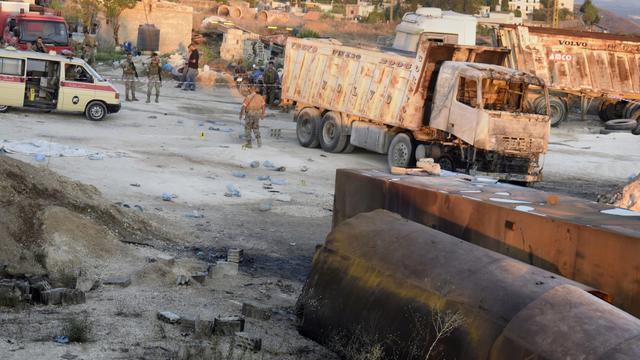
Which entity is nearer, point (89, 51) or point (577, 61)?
point (577, 61)

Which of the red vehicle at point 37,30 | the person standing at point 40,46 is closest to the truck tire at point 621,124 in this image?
the red vehicle at point 37,30

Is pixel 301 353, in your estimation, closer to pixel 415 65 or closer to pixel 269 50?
pixel 415 65

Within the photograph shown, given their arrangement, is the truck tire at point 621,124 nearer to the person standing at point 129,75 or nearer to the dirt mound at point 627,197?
the dirt mound at point 627,197

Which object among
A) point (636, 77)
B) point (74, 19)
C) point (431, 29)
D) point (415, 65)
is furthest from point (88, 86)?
point (74, 19)

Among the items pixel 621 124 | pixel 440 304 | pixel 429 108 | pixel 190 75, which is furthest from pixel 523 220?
pixel 190 75

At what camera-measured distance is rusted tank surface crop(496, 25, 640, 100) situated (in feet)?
106

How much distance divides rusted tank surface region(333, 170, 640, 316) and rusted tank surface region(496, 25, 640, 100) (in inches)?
830

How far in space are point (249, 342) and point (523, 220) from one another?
9.81 ft

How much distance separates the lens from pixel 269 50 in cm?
3934

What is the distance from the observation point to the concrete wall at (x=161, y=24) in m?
43.1

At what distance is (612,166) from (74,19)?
1202 inches

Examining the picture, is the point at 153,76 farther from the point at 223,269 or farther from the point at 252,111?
the point at 223,269

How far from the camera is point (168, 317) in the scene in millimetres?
8836

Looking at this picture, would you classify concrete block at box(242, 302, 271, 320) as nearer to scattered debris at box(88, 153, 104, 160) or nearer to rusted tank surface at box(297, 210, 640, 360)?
rusted tank surface at box(297, 210, 640, 360)
